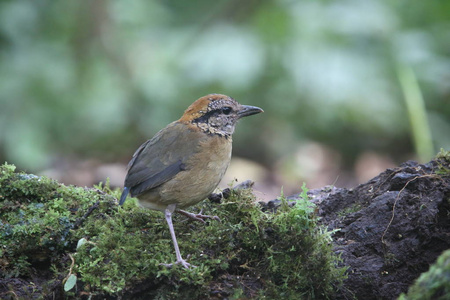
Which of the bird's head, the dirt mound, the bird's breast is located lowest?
the dirt mound

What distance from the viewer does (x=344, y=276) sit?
3.24m

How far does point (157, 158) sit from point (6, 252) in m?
1.30

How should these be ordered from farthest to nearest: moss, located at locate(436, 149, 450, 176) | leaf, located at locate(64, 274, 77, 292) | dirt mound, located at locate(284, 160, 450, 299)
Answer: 1. moss, located at locate(436, 149, 450, 176)
2. dirt mound, located at locate(284, 160, 450, 299)
3. leaf, located at locate(64, 274, 77, 292)

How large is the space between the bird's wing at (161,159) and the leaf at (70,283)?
1.00 metres

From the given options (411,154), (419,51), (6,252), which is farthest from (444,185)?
(411,154)

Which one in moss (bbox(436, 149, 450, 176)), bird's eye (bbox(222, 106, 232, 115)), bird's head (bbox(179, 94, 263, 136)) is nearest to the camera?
moss (bbox(436, 149, 450, 176))

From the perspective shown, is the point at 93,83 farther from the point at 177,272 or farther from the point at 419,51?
the point at 177,272

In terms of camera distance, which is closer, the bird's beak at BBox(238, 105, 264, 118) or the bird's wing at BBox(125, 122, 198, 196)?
the bird's wing at BBox(125, 122, 198, 196)

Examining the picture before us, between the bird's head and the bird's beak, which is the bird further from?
the bird's beak

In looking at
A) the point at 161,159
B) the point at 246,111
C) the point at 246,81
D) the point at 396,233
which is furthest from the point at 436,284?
the point at 246,81

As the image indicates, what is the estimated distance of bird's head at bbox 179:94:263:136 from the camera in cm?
460

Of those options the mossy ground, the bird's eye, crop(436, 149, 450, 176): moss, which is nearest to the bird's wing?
the mossy ground

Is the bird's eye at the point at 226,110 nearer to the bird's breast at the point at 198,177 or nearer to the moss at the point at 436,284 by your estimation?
the bird's breast at the point at 198,177

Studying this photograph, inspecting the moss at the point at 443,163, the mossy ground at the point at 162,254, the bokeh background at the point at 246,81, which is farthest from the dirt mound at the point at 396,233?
the bokeh background at the point at 246,81
